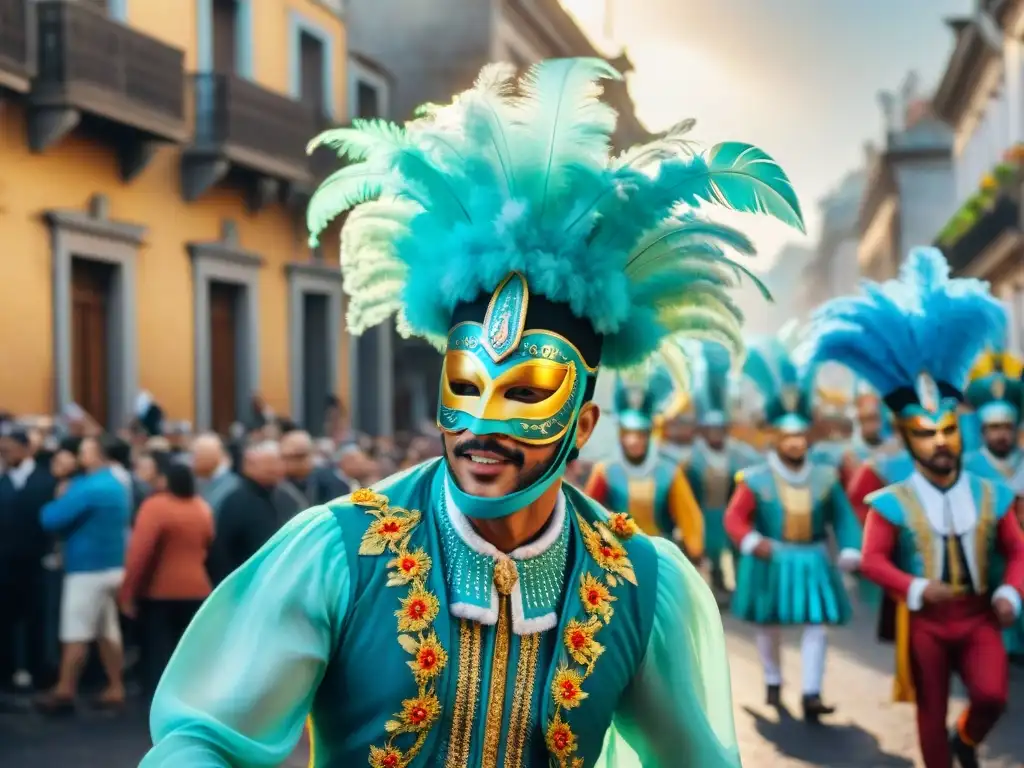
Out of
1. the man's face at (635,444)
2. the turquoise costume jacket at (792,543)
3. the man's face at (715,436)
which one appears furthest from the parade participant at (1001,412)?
the man's face at (715,436)

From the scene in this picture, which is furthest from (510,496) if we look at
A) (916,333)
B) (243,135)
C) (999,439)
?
(243,135)

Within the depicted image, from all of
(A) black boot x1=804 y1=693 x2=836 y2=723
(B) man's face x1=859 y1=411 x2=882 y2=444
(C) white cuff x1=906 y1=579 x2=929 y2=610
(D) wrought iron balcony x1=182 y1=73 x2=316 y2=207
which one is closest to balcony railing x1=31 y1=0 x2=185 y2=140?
(D) wrought iron balcony x1=182 y1=73 x2=316 y2=207

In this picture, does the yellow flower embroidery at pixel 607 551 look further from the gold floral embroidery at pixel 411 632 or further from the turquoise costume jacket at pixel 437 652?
the gold floral embroidery at pixel 411 632

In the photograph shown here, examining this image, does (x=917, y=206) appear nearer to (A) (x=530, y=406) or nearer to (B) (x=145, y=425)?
(B) (x=145, y=425)

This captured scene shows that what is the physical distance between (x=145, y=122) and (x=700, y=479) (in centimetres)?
685

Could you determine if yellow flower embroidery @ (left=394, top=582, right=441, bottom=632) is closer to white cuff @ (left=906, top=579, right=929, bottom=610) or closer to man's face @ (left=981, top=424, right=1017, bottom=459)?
white cuff @ (left=906, top=579, right=929, bottom=610)

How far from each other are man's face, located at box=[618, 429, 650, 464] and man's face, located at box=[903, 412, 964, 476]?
497cm

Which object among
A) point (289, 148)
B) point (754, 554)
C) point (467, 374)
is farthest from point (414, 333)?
point (289, 148)

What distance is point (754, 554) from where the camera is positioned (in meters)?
10.6

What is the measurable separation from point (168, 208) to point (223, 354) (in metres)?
2.67

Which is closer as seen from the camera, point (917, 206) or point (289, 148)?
point (289, 148)

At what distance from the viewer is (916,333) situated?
301 inches

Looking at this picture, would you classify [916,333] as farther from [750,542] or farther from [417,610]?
[417,610]

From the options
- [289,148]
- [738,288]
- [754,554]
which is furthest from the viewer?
[289,148]
